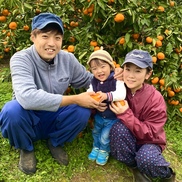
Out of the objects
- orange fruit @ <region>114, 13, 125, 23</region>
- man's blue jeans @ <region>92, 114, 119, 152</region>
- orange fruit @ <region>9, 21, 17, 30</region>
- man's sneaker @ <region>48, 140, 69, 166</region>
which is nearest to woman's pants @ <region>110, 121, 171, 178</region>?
man's blue jeans @ <region>92, 114, 119, 152</region>

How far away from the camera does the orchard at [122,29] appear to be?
314cm

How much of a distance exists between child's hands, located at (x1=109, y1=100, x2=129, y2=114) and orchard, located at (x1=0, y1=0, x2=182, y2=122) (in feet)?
2.64

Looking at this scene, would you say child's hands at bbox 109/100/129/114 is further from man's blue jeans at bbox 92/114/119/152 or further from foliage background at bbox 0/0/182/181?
foliage background at bbox 0/0/182/181

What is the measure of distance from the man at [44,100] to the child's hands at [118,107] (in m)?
0.09

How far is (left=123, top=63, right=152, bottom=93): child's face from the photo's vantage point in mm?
2455

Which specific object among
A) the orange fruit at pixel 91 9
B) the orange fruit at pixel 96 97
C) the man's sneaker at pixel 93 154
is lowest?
the man's sneaker at pixel 93 154

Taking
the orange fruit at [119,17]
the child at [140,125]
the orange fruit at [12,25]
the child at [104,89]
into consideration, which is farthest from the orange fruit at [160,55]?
the orange fruit at [12,25]

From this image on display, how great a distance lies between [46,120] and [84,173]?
2.01 ft

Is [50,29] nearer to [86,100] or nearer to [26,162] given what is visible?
[86,100]

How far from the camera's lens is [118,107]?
2.43 metres

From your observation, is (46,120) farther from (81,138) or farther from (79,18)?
(79,18)

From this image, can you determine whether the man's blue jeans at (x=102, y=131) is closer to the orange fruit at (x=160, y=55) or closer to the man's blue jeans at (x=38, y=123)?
the man's blue jeans at (x=38, y=123)

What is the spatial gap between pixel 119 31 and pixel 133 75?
1035 millimetres

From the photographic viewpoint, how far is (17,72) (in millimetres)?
2330
